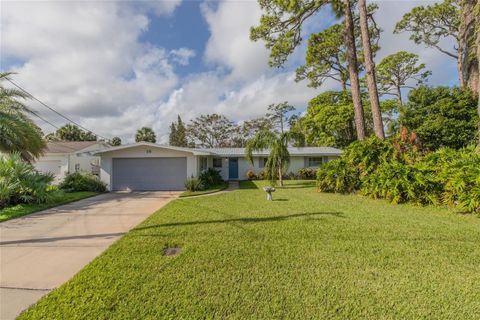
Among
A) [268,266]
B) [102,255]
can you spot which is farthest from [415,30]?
[102,255]

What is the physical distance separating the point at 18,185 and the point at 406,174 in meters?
13.8

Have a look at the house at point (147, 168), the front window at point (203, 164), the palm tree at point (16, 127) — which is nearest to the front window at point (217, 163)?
the front window at point (203, 164)

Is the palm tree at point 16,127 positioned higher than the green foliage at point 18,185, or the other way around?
the palm tree at point 16,127

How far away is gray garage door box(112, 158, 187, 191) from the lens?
13.4 metres

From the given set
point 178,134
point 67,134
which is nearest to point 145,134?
point 178,134

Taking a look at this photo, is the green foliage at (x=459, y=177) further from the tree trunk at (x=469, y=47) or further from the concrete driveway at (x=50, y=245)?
the concrete driveway at (x=50, y=245)

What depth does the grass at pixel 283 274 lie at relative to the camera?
2545mm

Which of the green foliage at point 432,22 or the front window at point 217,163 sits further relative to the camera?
the front window at point 217,163

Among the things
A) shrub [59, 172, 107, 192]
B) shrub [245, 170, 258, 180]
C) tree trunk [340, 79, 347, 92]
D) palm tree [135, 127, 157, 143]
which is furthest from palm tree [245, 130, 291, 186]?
palm tree [135, 127, 157, 143]

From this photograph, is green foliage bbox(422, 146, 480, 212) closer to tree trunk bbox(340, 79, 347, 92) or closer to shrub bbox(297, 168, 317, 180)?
shrub bbox(297, 168, 317, 180)

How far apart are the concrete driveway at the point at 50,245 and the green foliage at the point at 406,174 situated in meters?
8.46

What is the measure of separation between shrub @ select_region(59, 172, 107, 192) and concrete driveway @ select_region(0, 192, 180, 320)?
15.8 ft

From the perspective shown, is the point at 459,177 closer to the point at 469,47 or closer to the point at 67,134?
the point at 469,47

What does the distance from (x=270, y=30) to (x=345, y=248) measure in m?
12.9
